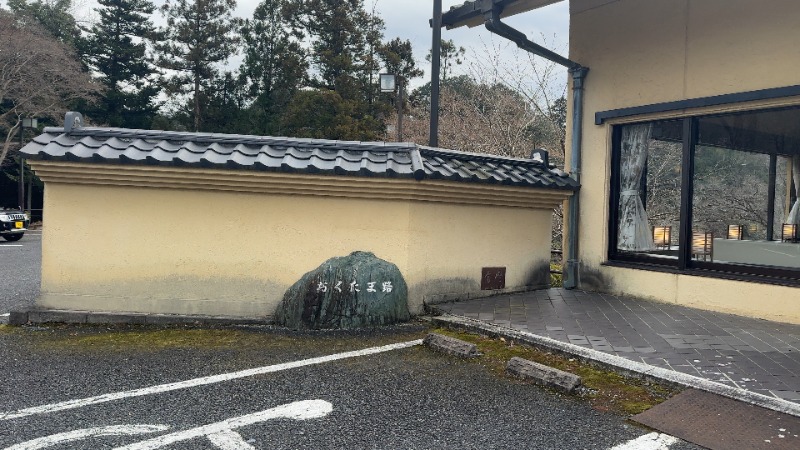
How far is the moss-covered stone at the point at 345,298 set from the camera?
18.4 ft

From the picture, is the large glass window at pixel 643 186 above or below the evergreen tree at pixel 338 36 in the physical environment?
below

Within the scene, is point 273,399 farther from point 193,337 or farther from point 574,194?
point 574,194

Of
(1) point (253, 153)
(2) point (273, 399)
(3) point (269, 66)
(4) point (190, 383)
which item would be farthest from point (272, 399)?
(3) point (269, 66)

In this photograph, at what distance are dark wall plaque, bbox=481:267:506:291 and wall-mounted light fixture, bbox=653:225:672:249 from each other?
2338 mm

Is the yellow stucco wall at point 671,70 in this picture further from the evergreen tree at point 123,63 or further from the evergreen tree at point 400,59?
the evergreen tree at point 123,63

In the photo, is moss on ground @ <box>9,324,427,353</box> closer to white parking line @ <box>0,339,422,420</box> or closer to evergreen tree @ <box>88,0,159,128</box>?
white parking line @ <box>0,339,422,420</box>

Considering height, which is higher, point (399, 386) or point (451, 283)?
point (451, 283)

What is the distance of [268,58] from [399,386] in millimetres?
34696

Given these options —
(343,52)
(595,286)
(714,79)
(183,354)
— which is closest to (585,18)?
(714,79)

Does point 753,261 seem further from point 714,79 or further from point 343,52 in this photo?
point 343,52

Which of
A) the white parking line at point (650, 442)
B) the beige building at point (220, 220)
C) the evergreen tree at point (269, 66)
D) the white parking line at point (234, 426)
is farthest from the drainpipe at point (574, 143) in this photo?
the evergreen tree at point (269, 66)

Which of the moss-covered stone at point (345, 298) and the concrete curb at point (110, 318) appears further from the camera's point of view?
the concrete curb at point (110, 318)

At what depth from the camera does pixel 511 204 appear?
6.88 meters

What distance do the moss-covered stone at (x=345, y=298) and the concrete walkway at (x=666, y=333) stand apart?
0.77 meters
